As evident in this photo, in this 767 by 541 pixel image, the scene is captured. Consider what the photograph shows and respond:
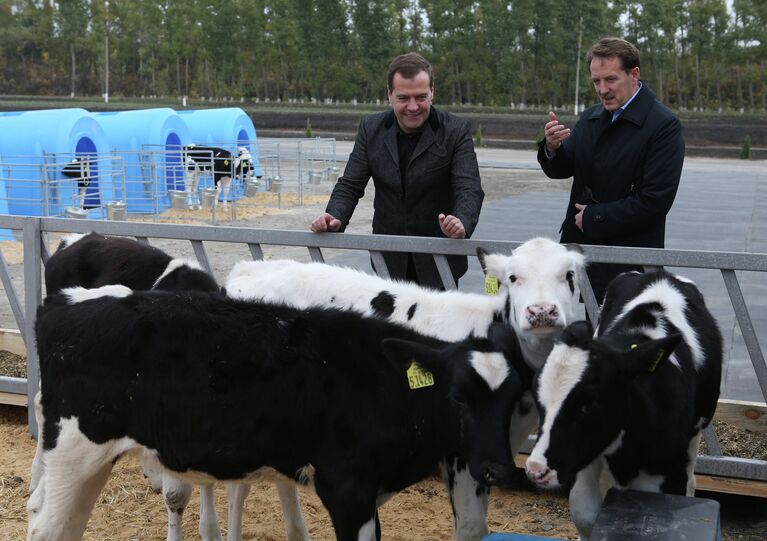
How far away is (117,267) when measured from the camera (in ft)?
20.5

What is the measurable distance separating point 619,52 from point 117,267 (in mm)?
3525

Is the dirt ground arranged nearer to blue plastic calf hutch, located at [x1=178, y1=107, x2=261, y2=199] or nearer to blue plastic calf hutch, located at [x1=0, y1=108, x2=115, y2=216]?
blue plastic calf hutch, located at [x1=0, y1=108, x2=115, y2=216]

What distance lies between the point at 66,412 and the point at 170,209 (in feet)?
66.5

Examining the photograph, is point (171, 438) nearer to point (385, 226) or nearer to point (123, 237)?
point (385, 226)

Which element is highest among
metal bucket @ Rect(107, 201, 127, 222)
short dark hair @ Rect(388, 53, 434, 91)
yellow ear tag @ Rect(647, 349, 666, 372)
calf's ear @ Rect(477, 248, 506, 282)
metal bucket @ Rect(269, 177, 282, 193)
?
short dark hair @ Rect(388, 53, 434, 91)

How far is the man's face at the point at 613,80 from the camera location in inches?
202

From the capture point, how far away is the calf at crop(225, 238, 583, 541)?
14.4 feet

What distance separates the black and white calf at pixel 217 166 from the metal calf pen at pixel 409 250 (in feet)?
53.0

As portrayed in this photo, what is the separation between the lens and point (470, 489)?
174 inches

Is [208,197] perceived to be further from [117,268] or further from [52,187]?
[117,268]

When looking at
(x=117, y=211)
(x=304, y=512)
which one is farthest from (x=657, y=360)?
(x=117, y=211)

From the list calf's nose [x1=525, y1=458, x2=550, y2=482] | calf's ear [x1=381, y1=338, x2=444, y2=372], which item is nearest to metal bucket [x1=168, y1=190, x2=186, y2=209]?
calf's ear [x1=381, y1=338, x2=444, y2=372]

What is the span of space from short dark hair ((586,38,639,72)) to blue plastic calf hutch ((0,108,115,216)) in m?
15.5

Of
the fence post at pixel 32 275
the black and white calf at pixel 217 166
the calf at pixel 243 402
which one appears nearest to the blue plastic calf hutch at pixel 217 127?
the black and white calf at pixel 217 166
